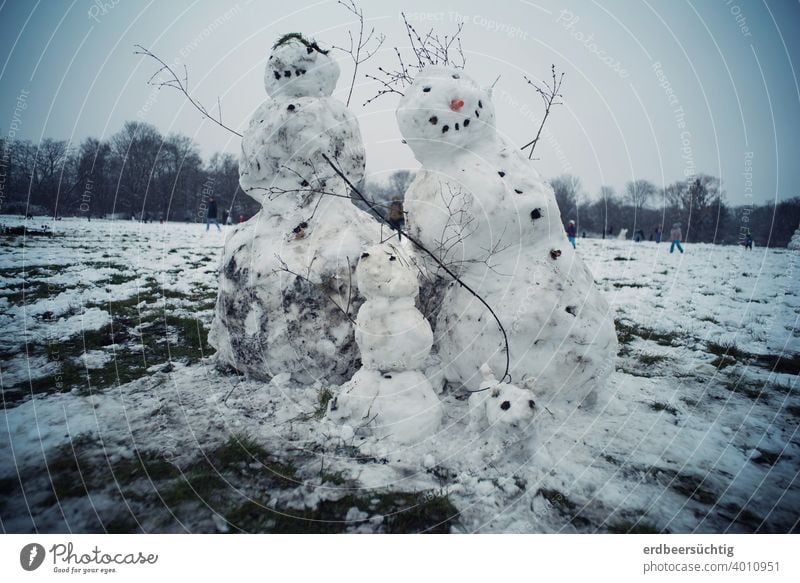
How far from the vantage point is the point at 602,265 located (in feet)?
39.8

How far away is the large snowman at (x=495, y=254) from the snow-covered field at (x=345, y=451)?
0.42 metres

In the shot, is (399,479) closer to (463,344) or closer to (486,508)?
(486,508)

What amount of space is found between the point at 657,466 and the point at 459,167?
2.69 m

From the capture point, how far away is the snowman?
115 inches

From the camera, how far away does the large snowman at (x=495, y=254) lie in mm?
3240

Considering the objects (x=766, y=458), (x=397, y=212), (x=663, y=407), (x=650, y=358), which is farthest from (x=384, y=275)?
(x=650, y=358)

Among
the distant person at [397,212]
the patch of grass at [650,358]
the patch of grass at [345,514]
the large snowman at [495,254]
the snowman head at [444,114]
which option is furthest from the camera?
the patch of grass at [650,358]

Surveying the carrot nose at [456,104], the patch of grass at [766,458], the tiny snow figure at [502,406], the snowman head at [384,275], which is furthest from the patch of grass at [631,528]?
the carrot nose at [456,104]

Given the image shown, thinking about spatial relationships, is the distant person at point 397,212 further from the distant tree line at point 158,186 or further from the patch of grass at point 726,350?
the patch of grass at point 726,350

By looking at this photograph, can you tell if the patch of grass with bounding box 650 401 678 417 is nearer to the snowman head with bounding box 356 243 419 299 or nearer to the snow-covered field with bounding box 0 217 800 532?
the snow-covered field with bounding box 0 217 800 532
